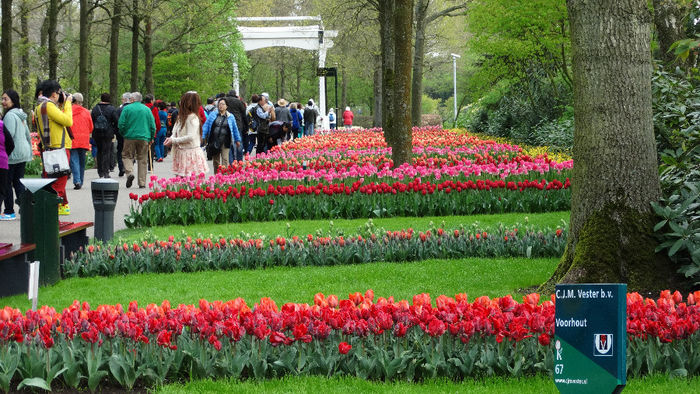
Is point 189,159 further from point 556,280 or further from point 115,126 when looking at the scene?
point 556,280

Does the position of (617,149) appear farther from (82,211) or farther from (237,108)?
(237,108)

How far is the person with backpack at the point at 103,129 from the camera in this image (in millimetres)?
18859

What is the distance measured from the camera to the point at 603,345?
3.19 m

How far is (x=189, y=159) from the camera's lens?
1459 centimetres

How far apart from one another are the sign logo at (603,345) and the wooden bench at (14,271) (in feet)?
19.4

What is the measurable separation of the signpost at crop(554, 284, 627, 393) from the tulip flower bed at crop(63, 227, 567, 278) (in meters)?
5.95

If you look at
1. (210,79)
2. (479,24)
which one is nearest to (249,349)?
(479,24)

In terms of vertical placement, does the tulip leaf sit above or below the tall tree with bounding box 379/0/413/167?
below

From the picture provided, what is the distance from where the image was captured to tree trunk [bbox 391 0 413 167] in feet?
52.3

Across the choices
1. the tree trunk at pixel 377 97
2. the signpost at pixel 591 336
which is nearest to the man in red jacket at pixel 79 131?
the signpost at pixel 591 336

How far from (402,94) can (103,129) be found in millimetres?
6519

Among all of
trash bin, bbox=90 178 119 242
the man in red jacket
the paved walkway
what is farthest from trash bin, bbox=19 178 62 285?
the man in red jacket

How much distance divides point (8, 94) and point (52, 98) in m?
0.68

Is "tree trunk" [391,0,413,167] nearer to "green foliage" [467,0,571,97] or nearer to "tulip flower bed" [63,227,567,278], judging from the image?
"tulip flower bed" [63,227,567,278]
